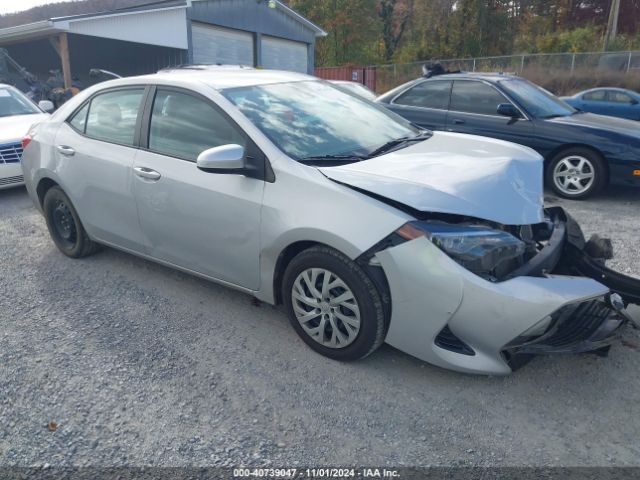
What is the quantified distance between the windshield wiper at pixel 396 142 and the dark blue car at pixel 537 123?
3.04m

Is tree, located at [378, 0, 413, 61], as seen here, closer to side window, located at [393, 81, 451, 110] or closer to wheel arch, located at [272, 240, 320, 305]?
side window, located at [393, 81, 451, 110]

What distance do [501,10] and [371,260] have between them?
36.9m

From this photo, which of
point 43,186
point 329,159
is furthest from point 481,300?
point 43,186

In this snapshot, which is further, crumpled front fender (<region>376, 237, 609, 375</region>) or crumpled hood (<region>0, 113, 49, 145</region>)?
crumpled hood (<region>0, 113, 49, 145</region>)

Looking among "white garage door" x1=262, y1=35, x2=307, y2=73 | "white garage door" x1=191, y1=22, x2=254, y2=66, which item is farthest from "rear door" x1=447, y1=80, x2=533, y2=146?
"white garage door" x1=262, y1=35, x2=307, y2=73

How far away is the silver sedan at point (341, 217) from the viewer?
2.61 m

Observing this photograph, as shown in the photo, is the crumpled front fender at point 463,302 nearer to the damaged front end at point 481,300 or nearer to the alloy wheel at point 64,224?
the damaged front end at point 481,300

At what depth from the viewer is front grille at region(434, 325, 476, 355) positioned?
106 inches

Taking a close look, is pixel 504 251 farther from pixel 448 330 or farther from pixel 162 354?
pixel 162 354

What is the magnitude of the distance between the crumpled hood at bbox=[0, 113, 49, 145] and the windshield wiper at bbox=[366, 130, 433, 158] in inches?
212

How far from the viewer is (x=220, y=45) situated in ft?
66.3

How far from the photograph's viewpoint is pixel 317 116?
356cm

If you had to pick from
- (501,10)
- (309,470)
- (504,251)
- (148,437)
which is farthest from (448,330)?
(501,10)

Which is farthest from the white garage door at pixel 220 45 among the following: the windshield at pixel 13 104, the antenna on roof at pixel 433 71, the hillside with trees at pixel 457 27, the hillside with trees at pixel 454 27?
the hillside with trees at pixel 454 27
